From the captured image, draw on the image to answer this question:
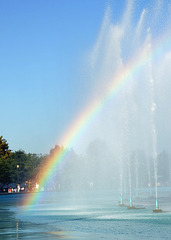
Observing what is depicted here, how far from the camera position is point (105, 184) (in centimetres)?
17350

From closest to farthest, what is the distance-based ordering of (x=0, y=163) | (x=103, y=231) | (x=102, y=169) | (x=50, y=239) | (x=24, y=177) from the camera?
(x=50, y=239) → (x=103, y=231) → (x=0, y=163) → (x=102, y=169) → (x=24, y=177)

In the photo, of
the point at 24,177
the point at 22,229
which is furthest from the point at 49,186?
the point at 22,229

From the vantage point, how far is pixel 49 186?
6831 inches

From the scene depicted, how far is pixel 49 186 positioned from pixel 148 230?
148 meters

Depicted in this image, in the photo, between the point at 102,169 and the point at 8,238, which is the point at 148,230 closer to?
the point at 8,238

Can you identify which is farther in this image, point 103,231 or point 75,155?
point 75,155

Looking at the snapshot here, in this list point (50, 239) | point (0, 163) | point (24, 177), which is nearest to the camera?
point (50, 239)

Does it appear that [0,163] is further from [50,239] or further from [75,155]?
[50,239]

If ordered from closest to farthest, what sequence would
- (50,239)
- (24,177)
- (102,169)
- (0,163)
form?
(50,239), (0,163), (102,169), (24,177)

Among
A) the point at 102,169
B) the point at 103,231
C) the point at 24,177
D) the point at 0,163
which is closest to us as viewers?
the point at 103,231

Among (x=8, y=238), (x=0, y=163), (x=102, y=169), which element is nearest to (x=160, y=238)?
(x=8, y=238)

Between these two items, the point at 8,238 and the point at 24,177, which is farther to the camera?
the point at 24,177

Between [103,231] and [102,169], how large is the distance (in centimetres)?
13698

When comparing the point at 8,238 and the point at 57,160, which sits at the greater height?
the point at 57,160
